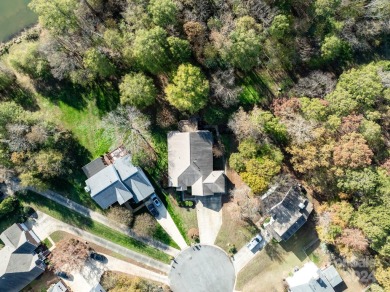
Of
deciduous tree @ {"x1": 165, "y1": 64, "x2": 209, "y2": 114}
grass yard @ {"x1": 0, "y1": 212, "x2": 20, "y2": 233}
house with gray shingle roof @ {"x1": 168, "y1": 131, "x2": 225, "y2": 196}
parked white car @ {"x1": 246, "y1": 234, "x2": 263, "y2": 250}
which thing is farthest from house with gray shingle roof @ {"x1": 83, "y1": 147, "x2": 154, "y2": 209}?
parked white car @ {"x1": 246, "y1": 234, "x2": 263, "y2": 250}

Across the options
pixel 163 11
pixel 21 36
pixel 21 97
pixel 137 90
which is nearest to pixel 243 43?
pixel 163 11

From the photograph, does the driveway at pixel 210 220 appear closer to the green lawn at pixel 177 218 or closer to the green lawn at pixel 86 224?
the green lawn at pixel 177 218

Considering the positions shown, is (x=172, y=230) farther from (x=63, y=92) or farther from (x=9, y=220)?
(x=63, y=92)

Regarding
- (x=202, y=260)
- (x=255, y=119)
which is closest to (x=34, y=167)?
(x=202, y=260)

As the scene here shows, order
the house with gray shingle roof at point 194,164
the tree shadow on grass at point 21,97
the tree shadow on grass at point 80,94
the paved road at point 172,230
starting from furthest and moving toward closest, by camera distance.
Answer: the tree shadow on grass at point 21,97 → the tree shadow on grass at point 80,94 → the paved road at point 172,230 → the house with gray shingle roof at point 194,164

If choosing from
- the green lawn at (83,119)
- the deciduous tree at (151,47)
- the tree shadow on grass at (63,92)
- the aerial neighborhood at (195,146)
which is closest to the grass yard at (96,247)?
the aerial neighborhood at (195,146)

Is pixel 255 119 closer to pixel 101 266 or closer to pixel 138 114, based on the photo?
pixel 138 114

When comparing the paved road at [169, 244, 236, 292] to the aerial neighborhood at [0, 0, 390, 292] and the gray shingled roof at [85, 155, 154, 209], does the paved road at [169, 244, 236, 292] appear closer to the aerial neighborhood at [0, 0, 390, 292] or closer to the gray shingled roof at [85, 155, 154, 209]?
the aerial neighborhood at [0, 0, 390, 292]
